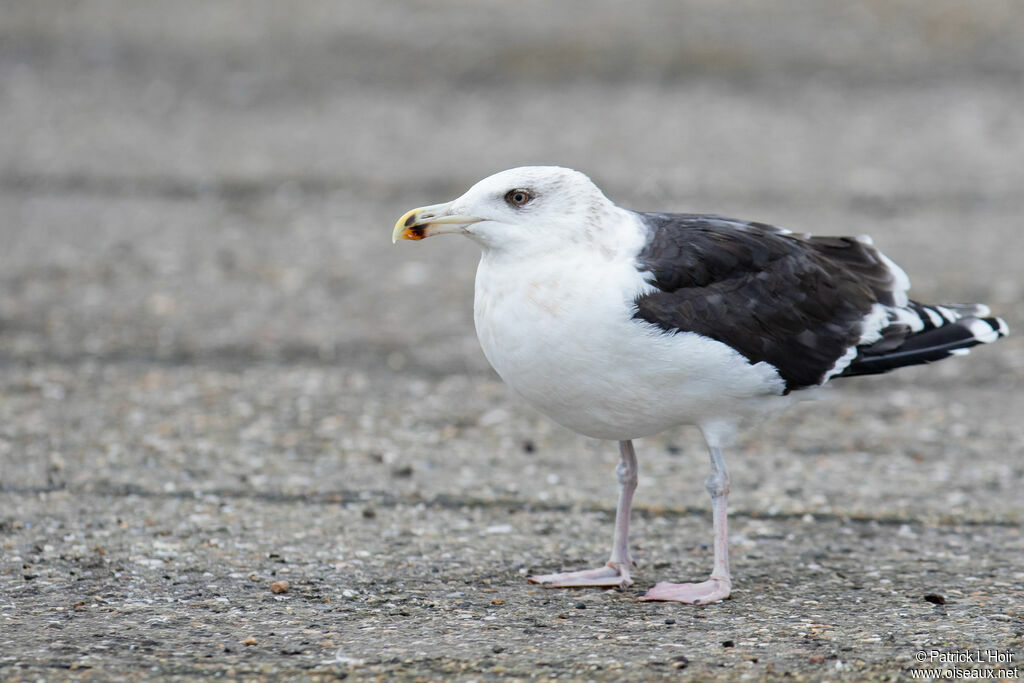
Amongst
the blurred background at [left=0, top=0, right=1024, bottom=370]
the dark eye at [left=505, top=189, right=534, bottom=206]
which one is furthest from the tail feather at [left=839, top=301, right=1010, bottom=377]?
the blurred background at [left=0, top=0, right=1024, bottom=370]

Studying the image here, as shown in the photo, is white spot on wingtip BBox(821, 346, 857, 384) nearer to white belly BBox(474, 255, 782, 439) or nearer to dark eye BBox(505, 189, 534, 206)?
white belly BBox(474, 255, 782, 439)

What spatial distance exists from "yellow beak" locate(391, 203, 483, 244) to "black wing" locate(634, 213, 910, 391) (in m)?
0.67

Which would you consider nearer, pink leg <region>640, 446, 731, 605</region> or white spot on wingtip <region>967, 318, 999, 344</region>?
pink leg <region>640, 446, 731, 605</region>

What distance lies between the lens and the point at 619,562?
4938 mm

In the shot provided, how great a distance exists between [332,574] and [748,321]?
1.86 meters

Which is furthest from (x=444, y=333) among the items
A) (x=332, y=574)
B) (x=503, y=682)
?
(x=503, y=682)

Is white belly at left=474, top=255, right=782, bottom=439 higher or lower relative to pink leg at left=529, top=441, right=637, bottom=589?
higher

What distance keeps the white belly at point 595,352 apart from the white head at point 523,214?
3.7 inches

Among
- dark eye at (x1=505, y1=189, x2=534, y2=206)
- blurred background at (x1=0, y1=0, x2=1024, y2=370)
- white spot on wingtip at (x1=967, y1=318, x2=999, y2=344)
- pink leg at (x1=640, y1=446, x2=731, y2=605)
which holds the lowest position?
pink leg at (x1=640, y1=446, x2=731, y2=605)

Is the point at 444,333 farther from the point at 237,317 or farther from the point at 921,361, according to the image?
the point at 921,361

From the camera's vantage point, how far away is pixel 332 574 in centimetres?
494

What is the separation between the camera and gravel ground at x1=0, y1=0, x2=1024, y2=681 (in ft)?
14.8

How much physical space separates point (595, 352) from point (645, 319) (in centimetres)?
21

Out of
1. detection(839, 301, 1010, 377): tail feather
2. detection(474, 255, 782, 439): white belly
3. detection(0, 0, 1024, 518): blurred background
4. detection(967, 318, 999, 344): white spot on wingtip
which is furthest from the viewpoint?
detection(0, 0, 1024, 518): blurred background
